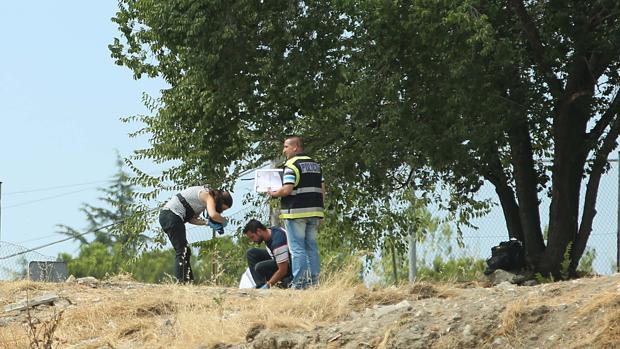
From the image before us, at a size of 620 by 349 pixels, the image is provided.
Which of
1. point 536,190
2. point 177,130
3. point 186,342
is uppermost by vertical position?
point 177,130

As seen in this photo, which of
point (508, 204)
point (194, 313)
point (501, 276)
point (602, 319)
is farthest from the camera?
point (508, 204)

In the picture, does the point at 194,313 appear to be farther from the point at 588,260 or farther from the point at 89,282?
the point at 588,260

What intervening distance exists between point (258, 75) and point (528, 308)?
12.9 metres

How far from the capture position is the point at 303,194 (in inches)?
509

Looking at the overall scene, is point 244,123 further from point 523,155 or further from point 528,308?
point 528,308

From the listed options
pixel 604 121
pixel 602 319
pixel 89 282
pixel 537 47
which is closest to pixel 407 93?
pixel 537 47

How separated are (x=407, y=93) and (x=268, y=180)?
6.96 meters

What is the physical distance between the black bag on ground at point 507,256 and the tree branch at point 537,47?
247cm

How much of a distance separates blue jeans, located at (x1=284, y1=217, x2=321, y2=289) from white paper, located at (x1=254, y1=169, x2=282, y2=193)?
0.42m

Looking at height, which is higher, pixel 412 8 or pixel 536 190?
pixel 412 8

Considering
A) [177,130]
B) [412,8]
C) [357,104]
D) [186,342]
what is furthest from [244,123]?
[186,342]

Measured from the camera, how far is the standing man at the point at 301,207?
42.1 feet

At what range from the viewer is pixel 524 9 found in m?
19.4

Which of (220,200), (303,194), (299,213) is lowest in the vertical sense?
(299,213)
